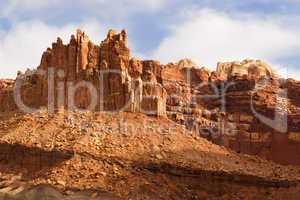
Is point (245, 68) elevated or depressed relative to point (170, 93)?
elevated

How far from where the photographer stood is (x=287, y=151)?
58.6 metres

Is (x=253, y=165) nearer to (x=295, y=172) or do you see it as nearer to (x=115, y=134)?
(x=295, y=172)

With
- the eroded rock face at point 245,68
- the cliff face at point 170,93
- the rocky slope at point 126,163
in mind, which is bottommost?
the rocky slope at point 126,163

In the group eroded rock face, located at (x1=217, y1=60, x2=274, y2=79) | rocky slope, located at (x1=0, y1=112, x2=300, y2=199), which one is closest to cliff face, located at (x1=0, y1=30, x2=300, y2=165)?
rocky slope, located at (x1=0, y1=112, x2=300, y2=199)

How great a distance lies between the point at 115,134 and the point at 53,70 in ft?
27.3

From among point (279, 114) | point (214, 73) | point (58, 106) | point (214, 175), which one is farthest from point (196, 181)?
point (214, 73)

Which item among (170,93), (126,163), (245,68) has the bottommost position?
(126,163)

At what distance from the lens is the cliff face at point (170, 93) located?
53156 millimetres

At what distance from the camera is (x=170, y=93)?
61.8 metres

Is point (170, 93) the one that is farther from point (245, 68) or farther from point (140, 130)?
point (245, 68)

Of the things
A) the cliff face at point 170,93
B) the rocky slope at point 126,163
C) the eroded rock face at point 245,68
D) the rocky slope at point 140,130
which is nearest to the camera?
the rocky slope at point 126,163

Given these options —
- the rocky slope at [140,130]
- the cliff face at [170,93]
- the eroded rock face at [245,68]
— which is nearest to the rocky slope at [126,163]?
the rocky slope at [140,130]

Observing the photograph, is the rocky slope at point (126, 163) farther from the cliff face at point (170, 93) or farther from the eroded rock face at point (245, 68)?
the eroded rock face at point (245, 68)

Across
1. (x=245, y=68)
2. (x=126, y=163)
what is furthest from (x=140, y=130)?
(x=245, y=68)
